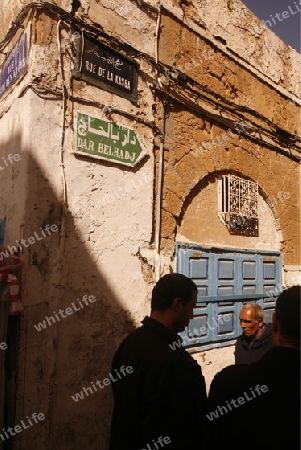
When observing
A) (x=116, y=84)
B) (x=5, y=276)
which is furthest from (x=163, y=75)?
(x=5, y=276)

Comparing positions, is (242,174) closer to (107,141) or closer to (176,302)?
(107,141)

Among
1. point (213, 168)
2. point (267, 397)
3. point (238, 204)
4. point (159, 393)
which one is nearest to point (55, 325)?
point (159, 393)

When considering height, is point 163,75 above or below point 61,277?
above

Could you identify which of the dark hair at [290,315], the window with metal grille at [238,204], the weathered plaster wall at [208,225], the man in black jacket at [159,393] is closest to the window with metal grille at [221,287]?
the weathered plaster wall at [208,225]

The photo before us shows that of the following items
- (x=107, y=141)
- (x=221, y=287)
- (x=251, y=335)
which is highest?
(x=107, y=141)

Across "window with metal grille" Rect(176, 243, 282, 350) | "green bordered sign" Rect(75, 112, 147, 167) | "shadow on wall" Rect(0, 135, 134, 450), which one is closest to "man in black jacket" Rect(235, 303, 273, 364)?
"window with metal grille" Rect(176, 243, 282, 350)

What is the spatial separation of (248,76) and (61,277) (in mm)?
3840

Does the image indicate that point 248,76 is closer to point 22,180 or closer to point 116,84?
point 116,84

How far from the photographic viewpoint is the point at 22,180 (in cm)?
268

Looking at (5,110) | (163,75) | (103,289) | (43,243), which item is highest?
(163,75)

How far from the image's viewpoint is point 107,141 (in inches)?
121

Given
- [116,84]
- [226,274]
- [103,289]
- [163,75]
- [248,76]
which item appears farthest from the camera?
[248,76]

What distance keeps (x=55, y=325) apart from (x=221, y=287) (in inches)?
84.7

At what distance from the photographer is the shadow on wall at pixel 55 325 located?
254 cm
